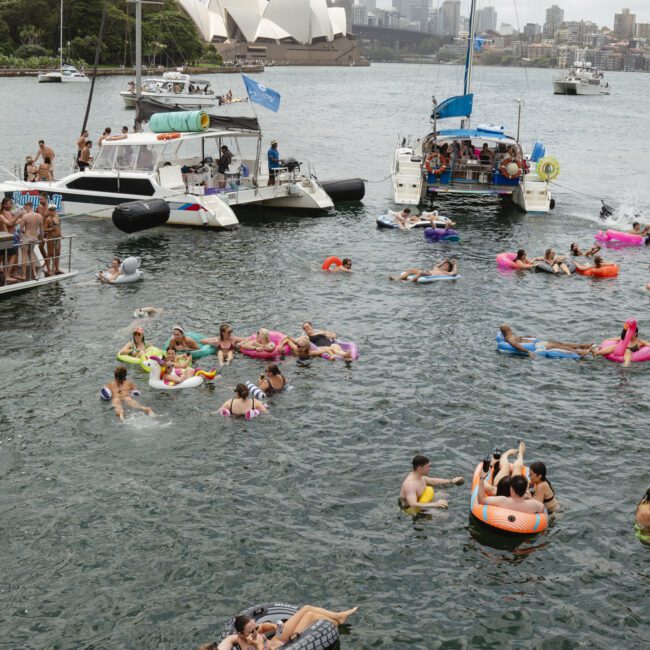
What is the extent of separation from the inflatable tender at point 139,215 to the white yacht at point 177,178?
1245 millimetres

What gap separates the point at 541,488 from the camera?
48.0 feet

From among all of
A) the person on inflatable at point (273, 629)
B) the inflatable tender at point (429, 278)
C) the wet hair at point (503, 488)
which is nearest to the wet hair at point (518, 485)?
the wet hair at point (503, 488)

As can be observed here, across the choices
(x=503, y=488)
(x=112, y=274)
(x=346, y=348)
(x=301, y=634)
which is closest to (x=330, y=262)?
(x=112, y=274)

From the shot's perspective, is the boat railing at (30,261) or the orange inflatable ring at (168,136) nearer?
the boat railing at (30,261)

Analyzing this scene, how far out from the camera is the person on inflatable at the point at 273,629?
10.8 meters

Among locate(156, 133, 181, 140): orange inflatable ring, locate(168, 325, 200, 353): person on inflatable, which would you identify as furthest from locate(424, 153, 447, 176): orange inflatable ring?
locate(168, 325, 200, 353): person on inflatable

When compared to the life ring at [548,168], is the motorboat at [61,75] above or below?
above

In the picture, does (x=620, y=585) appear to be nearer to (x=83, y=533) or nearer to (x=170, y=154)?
(x=83, y=533)

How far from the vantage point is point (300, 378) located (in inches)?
782

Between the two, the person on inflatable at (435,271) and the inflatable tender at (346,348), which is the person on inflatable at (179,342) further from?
the person on inflatable at (435,271)

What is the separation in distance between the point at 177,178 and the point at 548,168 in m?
16.1

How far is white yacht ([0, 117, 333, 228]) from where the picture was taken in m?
33.0

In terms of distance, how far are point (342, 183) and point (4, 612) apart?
1214 inches

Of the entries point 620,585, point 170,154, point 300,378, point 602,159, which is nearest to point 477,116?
point 602,159
